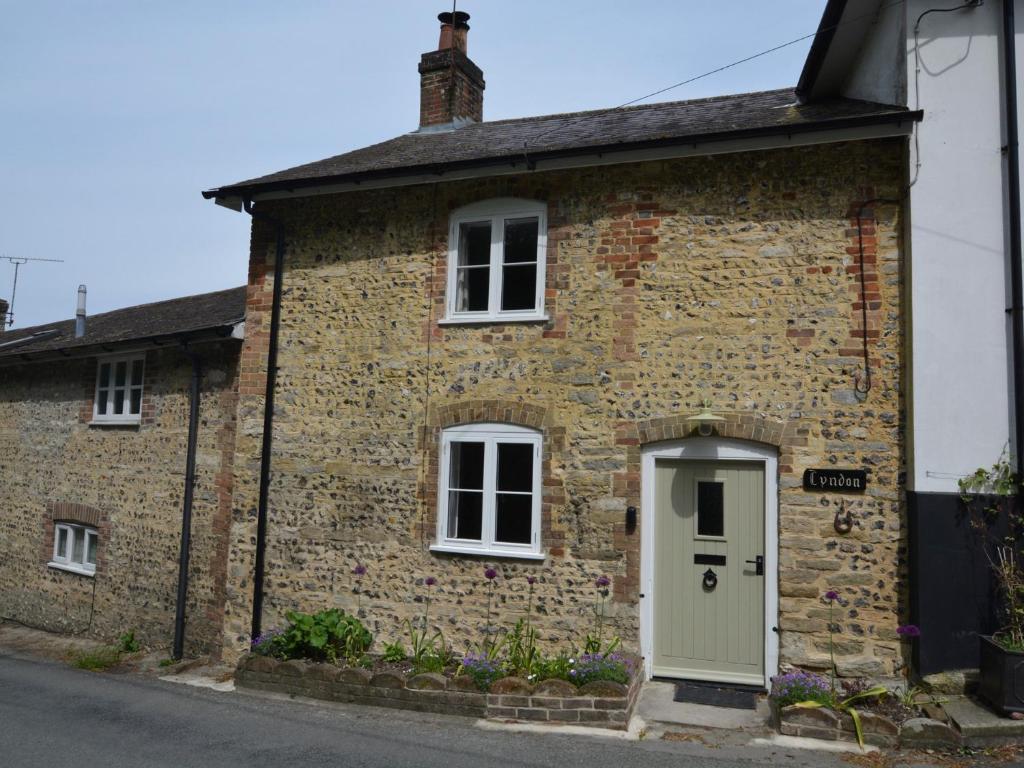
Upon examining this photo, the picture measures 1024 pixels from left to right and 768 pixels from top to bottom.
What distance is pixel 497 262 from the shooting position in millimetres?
9328

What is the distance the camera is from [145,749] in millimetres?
6781

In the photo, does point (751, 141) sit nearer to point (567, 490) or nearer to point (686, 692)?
point (567, 490)

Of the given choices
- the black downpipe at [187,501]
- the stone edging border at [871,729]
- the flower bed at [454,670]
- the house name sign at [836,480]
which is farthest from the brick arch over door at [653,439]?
the black downpipe at [187,501]

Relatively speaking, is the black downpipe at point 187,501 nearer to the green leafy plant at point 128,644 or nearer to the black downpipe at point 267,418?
the green leafy plant at point 128,644

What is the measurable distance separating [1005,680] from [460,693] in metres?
4.60

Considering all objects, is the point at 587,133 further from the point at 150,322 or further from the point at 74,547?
the point at 74,547

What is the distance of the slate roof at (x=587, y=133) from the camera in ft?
27.0

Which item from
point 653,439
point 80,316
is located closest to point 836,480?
point 653,439

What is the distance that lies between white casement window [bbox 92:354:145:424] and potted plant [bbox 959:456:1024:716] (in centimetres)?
1081

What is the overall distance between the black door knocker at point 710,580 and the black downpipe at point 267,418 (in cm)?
523

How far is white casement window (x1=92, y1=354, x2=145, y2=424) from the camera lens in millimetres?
12469

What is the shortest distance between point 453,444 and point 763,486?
11.1 ft

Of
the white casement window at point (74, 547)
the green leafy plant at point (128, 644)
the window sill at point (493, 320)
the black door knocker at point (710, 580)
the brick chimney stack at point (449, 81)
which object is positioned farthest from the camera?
the brick chimney stack at point (449, 81)

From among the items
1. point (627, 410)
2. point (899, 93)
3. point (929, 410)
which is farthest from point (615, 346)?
point (899, 93)
